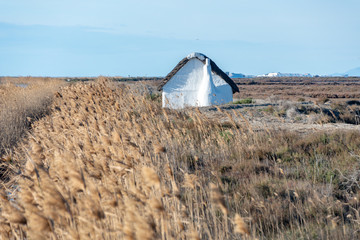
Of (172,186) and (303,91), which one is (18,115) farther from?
(303,91)

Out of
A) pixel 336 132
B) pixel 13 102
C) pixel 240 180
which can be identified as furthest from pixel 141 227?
pixel 13 102

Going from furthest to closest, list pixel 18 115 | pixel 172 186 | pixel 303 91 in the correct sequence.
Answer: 1. pixel 303 91
2. pixel 18 115
3. pixel 172 186

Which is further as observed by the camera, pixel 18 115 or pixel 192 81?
pixel 192 81

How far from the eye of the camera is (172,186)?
2863 mm

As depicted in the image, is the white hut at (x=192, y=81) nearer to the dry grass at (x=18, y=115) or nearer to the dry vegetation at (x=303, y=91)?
the dry grass at (x=18, y=115)

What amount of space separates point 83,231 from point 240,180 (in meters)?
3.58

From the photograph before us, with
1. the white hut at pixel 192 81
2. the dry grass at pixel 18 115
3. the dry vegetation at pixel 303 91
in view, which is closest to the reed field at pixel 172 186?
the dry grass at pixel 18 115

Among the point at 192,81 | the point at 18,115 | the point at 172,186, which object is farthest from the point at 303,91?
the point at 172,186

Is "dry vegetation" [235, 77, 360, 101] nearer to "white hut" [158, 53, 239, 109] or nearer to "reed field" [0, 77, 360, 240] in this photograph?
"white hut" [158, 53, 239, 109]

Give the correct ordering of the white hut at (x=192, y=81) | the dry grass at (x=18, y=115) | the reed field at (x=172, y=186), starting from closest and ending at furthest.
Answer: the reed field at (x=172, y=186), the dry grass at (x=18, y=115), the white hut at (x=192, y=81)

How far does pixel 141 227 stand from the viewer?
1.86 meters

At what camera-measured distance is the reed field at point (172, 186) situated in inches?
92.0

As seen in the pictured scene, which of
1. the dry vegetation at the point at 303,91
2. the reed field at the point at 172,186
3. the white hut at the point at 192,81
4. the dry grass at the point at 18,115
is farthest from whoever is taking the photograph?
the dry vegetation at the point at 303,91

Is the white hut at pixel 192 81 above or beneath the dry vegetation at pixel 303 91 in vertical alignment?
above
